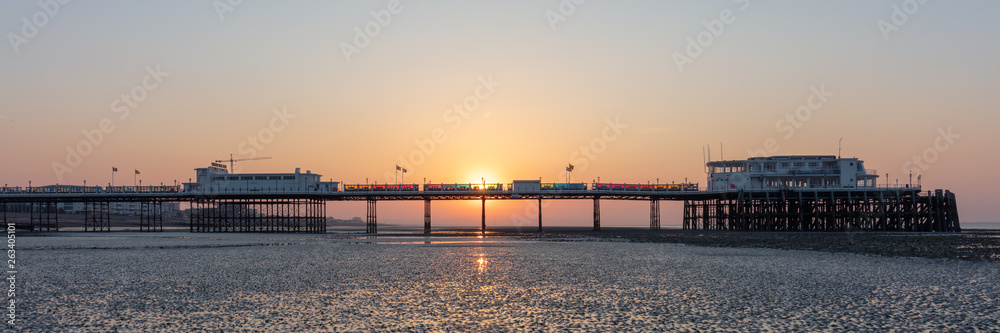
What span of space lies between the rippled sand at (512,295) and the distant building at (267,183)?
70.3 meters

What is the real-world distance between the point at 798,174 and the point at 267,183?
73.7 m

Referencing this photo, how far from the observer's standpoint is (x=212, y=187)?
108m

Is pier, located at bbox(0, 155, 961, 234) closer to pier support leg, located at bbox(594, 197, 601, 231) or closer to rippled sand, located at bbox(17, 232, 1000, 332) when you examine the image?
pier support leg, located at bbox(594, 197, 601, 231)

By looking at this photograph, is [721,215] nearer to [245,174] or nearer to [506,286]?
[245,174]

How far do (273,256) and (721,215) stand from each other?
252 ft

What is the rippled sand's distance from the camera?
17.3 meters

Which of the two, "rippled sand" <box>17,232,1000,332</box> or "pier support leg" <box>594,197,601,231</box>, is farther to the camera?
"pier support leg" <box>594,197,601,231</box>

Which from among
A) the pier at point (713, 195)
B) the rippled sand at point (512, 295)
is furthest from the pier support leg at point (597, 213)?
the rippled sand at point (512, 295)

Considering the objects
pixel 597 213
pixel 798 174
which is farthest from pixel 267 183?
pixel 798 174

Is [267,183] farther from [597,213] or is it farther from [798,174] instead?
[798,174]

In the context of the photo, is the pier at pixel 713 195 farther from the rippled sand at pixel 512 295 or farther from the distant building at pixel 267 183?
the rippled sand at pixel 512 295

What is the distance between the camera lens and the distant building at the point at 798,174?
99750 millimetres

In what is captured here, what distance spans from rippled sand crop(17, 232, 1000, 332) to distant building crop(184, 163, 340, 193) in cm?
7030

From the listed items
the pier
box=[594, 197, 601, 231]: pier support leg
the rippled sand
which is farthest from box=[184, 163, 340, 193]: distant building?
the rippled sand
